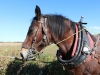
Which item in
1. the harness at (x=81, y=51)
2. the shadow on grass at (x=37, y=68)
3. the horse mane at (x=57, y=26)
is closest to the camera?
the harness at (x=81, y=51)

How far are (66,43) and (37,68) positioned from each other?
373cm

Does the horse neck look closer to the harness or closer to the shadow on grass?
the harness

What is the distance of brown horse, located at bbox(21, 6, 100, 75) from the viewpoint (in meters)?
3.88

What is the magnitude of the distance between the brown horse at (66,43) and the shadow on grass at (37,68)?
2.62 meters

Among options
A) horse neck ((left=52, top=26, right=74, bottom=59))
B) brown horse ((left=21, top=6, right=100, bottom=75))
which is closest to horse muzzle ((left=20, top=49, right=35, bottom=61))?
brown horse ((left=21, top=6, right=100, bottom=75))

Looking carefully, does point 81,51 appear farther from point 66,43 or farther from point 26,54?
point 26,54

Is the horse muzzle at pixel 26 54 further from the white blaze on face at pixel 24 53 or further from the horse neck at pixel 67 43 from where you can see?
the horse neck at pixel 67 43

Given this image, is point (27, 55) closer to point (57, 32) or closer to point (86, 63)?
point (57, 32)

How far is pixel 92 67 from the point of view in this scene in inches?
154

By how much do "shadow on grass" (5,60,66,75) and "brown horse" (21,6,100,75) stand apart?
2.62 metres

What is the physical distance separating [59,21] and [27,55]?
950 millimetres

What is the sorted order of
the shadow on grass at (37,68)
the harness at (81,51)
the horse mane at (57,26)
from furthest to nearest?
the shadow on grass at (37,68)
the horse mane at (57,26)
the harness at (81,51)

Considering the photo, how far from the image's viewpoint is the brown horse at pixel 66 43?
3875 mm

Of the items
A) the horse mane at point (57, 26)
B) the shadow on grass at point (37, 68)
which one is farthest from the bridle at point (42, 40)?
the shadow on grass at point (37, 68)
